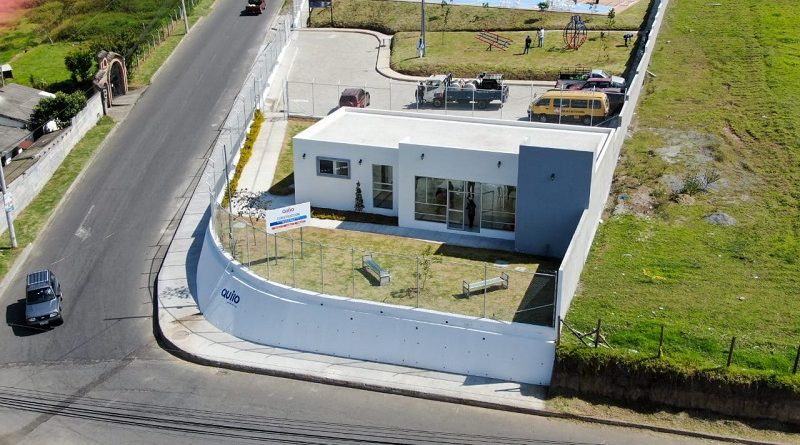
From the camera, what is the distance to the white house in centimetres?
3553

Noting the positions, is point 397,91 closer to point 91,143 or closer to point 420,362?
point 91,143

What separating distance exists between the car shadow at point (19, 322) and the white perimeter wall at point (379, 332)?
6.78 meters

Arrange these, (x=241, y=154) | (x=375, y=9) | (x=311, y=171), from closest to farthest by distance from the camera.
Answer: (x=311, y=171) < (x=241, y=154) < (x=375, y=9)

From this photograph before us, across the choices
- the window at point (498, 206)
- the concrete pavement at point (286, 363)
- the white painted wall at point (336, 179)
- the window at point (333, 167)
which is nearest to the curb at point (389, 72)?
the white painted wall at point (336, 179)

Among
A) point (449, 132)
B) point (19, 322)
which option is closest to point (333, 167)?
point (449, 132)

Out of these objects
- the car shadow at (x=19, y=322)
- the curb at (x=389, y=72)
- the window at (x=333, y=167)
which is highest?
the curb at (x=389, y=72)

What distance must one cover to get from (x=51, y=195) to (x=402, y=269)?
23002mm

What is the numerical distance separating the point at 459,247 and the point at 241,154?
49.3 ft

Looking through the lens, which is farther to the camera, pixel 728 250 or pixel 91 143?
pixel 91 143

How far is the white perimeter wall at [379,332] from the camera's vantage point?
99.6 ft

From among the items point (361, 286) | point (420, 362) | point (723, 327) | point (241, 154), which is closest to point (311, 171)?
point (241, 154)

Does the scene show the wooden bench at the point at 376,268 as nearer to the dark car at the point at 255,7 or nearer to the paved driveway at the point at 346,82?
the paved driveway at the point at 346,82

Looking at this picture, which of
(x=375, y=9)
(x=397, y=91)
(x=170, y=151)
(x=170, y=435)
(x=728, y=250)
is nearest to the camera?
(x=170, y=435)

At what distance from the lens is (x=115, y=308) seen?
3728 cm
